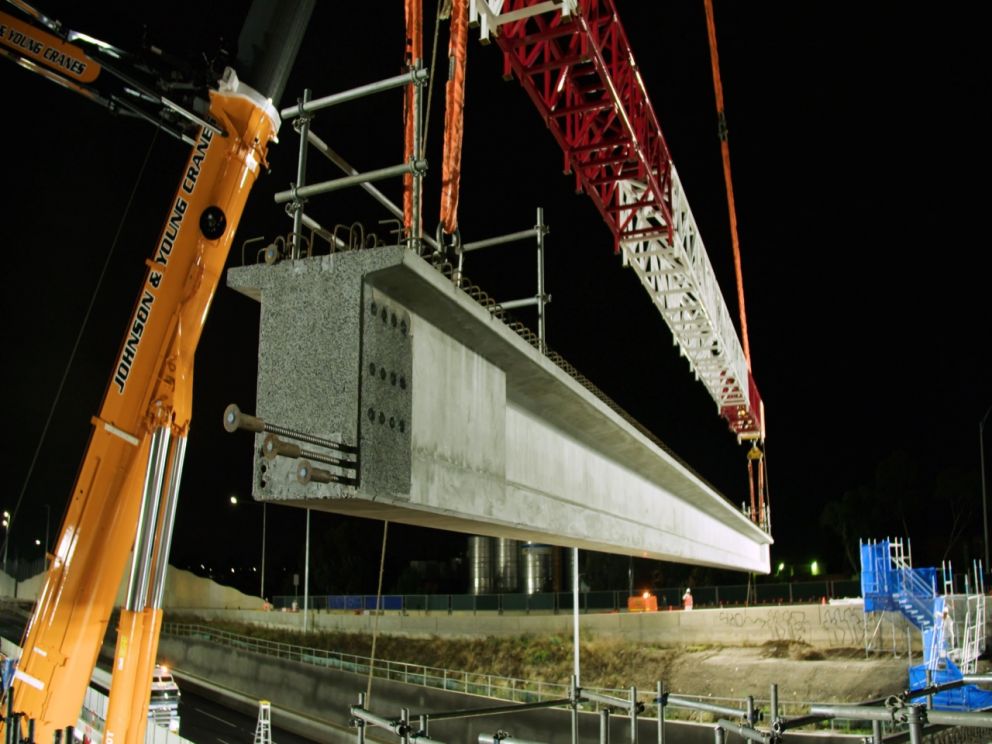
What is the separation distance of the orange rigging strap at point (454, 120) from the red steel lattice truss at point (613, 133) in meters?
1.80

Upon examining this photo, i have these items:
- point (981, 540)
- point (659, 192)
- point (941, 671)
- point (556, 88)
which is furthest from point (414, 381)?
point (981, 540)

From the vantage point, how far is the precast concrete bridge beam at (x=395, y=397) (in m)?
5.98

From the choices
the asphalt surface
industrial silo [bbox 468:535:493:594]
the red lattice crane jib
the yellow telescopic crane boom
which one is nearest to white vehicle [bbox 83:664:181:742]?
the asphalt surface

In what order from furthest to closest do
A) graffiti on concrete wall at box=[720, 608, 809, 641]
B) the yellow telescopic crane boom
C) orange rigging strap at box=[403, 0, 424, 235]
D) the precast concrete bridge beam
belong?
graffiti on concrete wall at box=[720, 608, 809, 641]
orange rigging strap at box=[403, 0, 424, 235]
the yellow telescopic crane boom
the precast concrete bridge beam

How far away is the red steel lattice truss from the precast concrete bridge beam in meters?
10.4

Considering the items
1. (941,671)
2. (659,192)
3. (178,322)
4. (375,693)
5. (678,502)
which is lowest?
(375,693)

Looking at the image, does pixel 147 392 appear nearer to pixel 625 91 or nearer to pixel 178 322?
pixel 178 322

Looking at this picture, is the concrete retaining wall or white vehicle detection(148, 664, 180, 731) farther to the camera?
the concrete retaining wall

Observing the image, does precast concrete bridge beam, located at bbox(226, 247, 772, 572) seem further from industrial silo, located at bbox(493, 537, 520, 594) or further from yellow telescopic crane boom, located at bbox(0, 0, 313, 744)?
industrial silo, located at bbox(493, 537, 520, 594)

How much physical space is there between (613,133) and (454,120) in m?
12.2

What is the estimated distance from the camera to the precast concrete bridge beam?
5984 millimetres

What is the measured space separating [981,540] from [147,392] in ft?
267

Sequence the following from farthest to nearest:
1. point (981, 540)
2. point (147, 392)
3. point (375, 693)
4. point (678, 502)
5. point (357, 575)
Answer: point (357, 575), point (981, 540), point (375, 693), point (678, 502), point (147, 392)

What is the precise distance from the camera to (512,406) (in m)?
9.75
